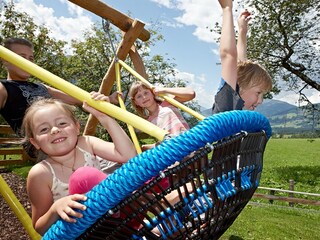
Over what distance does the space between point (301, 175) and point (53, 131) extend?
19.2 metres

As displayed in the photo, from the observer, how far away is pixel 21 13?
55.4ft

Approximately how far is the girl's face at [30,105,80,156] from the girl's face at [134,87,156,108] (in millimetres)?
1720

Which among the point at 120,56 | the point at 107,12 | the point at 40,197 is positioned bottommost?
the point at 40,197

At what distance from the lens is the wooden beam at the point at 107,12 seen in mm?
2918

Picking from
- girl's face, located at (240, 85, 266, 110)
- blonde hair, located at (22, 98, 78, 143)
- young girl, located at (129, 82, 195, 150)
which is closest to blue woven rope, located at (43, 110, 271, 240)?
blonde hair, located at (22, 98, 78, 143)

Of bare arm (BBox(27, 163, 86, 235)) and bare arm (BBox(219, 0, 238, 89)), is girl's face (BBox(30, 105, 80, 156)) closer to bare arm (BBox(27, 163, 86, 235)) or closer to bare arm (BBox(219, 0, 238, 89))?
bare arm (BBox(27, 163, 86, 235))

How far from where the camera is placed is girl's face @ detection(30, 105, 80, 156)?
1.40 metres

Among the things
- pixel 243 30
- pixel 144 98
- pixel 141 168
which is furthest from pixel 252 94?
pixel 144 98

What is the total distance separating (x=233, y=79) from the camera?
177 centimetres

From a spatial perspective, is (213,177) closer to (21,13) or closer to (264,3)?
(264,3)

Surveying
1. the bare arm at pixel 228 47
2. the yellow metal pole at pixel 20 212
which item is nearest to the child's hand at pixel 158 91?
the bare arm at pixel 228 47

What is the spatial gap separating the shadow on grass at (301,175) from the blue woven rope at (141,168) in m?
17.9

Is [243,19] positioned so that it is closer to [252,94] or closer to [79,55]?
[252,94]

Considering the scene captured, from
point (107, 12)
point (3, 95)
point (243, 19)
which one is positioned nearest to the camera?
point (243, 19)
